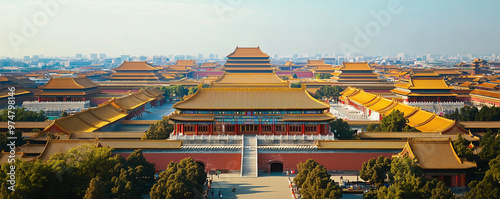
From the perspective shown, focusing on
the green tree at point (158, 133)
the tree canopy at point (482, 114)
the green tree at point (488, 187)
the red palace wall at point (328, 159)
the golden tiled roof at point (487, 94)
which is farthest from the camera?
the golden tiled roof at point (487, 94)

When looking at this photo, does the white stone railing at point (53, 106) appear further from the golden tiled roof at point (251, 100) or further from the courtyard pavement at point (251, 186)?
the courtyard pavement at point (251, 186)

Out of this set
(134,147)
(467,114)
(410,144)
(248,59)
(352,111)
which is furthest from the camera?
(248,59)

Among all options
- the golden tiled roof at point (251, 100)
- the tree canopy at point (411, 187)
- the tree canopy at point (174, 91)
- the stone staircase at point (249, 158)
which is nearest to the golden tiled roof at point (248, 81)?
the golden tiled roof at point (251, 100)

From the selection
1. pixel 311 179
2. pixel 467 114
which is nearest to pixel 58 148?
pixel 311 179

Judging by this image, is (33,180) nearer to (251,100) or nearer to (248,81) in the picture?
(251,100)

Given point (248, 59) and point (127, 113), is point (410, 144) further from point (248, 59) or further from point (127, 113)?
point (248, 59)
